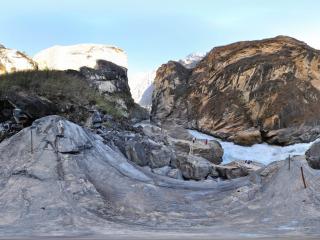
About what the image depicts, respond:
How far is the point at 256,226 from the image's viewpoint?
17250 millimetres

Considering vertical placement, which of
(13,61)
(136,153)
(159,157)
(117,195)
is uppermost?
(13,61)

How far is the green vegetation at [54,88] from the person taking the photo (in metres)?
26.6

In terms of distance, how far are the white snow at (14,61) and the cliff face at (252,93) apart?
1032cm

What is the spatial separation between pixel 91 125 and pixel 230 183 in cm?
783

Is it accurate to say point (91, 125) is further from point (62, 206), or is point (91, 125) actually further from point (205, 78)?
point (205, 78)

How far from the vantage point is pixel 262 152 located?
33.4m

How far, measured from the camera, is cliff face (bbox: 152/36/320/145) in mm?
35688

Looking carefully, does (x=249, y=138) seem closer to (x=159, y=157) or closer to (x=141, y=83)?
(x=159, y=157)

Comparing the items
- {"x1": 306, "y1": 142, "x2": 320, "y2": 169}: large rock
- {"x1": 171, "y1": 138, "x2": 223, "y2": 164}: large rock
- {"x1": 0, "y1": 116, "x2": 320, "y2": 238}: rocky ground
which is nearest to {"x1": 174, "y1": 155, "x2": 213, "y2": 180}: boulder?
{"x1": 171, "y1": 138, "x2": 223, "y2": 164}: large rock

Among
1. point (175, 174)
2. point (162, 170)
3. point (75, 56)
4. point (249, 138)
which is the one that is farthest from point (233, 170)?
point (75, 56)

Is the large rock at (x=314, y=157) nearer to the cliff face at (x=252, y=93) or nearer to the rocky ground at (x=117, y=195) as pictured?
the rocky ground at (x=117, y=195)

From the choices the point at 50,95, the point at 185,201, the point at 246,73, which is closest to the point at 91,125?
the point at 50,95

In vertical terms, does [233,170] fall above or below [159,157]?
below

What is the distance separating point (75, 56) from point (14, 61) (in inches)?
230
